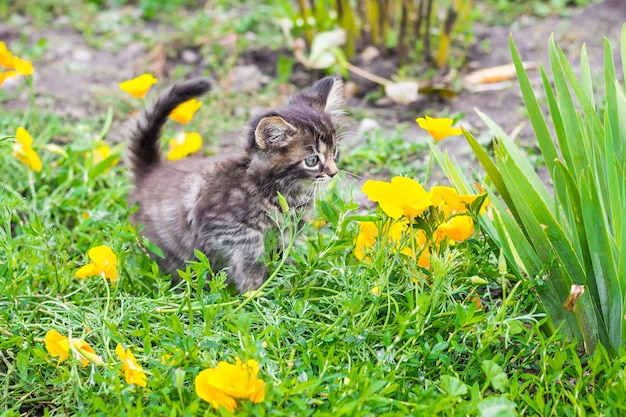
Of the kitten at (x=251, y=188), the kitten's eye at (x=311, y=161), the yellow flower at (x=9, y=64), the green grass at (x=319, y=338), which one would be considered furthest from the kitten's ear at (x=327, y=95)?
the yellow flower at (x=9, y=64)

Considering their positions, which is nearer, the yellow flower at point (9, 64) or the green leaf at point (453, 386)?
the green leaf at point (453, 386)

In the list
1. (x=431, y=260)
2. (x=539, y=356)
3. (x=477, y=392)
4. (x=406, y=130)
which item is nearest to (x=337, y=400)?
(x=477, y=392)

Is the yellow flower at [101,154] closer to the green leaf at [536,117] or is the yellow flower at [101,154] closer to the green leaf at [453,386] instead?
the green leaf at [536,117]

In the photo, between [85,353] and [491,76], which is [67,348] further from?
[491,76]

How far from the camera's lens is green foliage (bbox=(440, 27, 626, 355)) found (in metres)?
2.41

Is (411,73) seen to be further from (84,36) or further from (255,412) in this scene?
(255,412)

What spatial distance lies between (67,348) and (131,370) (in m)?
0.23

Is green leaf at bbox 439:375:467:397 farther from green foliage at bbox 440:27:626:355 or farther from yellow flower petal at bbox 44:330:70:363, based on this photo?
yellow flower petal at bbox 44:330:70:363

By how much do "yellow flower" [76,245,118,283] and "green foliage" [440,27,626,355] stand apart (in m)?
1.32

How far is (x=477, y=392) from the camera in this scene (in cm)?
220

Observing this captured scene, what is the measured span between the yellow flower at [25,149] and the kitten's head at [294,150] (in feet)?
3.50

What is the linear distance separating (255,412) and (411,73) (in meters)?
3.48

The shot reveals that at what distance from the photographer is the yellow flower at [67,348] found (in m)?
2.30

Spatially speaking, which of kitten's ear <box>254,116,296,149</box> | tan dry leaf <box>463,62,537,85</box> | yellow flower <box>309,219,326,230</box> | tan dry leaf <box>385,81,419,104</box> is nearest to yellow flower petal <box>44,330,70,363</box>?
yellow flower <box>309,219,326,230</box>
